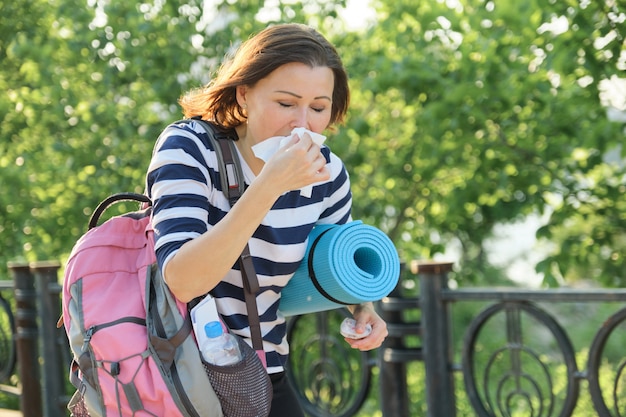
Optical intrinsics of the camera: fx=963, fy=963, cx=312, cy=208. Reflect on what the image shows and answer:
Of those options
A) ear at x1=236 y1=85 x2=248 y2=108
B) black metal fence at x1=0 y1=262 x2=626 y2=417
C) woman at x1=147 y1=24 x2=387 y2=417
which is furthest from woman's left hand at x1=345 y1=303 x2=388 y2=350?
black metal fence at x1=0 y1=262 x2=626 y2=417

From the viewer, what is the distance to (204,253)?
1679 mm

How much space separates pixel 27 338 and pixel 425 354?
6.85ft

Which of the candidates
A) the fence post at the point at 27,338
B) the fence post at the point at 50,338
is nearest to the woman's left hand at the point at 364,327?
the fence post at the point at 50,338

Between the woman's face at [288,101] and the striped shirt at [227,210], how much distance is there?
10 cm

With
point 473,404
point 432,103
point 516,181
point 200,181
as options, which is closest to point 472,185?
point 516,181

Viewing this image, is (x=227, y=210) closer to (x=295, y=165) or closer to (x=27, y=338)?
(x=295, y=165)

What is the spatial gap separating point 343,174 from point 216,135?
40cm

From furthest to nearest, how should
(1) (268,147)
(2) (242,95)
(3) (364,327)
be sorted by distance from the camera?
(3) (364,327) → (2) (242,95) → (1) (268,147)

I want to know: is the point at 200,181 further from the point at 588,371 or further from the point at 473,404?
the point at 473,404

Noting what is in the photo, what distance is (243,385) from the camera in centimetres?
179

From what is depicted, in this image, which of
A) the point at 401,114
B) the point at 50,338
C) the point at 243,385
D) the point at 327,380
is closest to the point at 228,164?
the point at 243,385

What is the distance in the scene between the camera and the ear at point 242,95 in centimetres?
201

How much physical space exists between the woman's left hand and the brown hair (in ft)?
1.69

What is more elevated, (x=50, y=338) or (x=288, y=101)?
(x=288, y=101)
